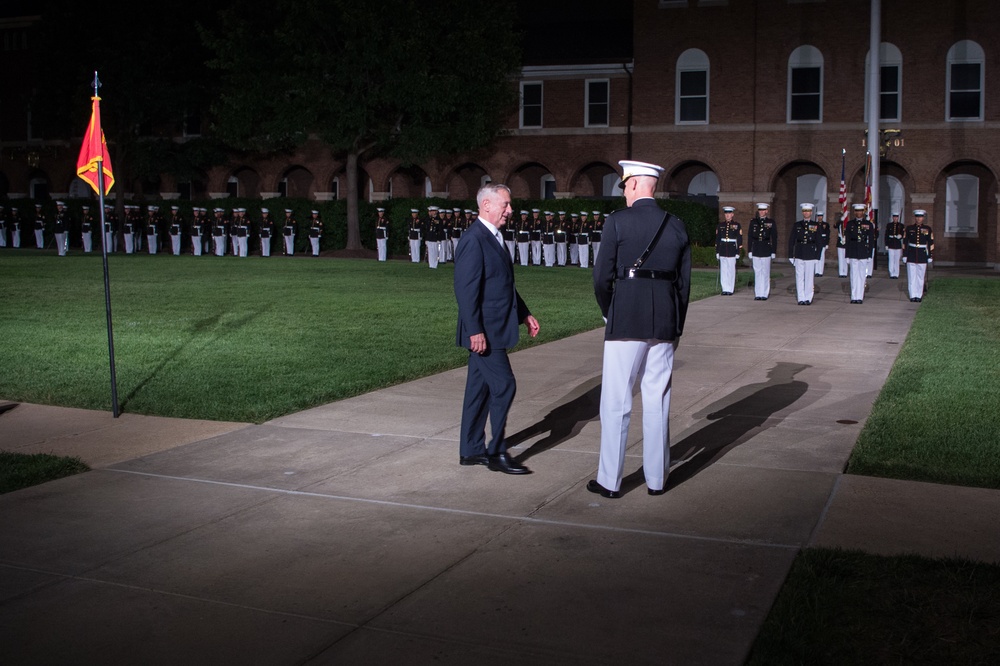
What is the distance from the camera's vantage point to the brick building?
125 feet

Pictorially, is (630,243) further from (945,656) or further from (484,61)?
(484,61)

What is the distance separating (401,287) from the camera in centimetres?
2494

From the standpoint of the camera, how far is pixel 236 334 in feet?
50.7

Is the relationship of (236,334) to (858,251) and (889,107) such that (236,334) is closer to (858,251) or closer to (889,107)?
(858,251)

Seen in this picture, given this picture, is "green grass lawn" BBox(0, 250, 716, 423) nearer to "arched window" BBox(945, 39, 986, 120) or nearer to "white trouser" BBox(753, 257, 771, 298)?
"white trouser" BBox(753, 257, 771, 298)

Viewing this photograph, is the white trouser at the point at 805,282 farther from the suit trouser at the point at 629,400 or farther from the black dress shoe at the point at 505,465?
the suit trouser at the point at 629,400

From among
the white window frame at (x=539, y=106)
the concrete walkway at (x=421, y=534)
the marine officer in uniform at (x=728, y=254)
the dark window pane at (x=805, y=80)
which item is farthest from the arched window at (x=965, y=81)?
the concrete walkway at (x=421, y=534)

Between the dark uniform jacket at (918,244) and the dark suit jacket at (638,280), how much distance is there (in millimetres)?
18181

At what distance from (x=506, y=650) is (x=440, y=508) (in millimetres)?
2162

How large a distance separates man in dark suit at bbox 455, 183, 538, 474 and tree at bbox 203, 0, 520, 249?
106 feet

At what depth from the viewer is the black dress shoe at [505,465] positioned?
7543mm

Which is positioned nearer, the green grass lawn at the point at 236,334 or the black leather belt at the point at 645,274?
the black leather belt at the point at 645,274

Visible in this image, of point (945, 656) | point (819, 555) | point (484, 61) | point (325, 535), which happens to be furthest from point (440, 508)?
point (484, 61)

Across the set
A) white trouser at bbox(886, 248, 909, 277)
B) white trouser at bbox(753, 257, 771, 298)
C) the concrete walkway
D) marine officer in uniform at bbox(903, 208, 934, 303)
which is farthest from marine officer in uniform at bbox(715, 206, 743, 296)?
the concrete walkway
